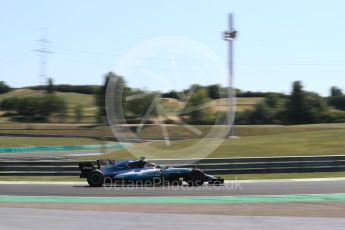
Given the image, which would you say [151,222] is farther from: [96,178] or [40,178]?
[40,178]

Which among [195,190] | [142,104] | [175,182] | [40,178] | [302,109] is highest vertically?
[302,109]

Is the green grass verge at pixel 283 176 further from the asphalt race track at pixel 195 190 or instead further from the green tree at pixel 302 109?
the green tree at pixel 302 109

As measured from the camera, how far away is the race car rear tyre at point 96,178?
16.7 m

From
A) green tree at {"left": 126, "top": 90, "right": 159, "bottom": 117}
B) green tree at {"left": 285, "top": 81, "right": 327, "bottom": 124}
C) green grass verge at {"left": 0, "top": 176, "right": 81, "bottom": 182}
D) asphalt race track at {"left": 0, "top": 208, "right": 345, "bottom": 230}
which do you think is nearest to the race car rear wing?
green tree at {"left": 126, "top": 90, "right": 159, "bottom": 117}

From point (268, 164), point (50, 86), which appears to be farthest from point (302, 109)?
point (268, 164)

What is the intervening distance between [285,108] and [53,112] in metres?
49.2

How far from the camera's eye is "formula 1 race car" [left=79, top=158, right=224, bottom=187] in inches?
638

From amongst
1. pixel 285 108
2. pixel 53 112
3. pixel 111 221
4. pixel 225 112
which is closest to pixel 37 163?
pixel 225 112

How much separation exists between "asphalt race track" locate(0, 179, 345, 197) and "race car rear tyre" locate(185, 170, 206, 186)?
0.25m

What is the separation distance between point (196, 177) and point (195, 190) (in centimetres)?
116

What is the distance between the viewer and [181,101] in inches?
720

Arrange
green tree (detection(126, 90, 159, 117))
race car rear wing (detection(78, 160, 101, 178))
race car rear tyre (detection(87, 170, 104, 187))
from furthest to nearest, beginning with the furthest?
green tree (detection(126, 90, 159, 117)) → race car rear wing (detection(78, 160, 101, 178)) → race car rear tyre (detection(87, 170, 104, 187))

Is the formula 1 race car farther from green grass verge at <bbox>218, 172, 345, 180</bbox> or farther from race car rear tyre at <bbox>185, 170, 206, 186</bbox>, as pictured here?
green grass verge at <bbox>218, 172, 345, 180</bbox>

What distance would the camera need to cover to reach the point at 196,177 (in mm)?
16156
